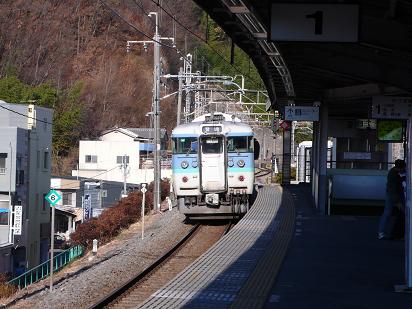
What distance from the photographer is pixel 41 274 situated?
2269 centimetres

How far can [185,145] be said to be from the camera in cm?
2105

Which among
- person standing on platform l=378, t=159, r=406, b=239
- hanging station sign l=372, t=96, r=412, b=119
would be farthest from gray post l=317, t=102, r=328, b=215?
hanging station sign l=372, t=96, r=412, b=119

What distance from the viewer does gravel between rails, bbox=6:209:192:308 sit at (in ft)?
40.8

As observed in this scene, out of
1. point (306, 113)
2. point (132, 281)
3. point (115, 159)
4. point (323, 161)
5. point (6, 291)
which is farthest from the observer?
point (115, 159)

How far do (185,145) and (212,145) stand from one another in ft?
2.28

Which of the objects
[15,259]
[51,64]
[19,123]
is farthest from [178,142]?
[51,64]

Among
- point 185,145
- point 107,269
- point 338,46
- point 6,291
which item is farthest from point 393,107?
point 185,145

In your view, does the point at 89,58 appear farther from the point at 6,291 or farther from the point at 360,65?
the point at 360,65

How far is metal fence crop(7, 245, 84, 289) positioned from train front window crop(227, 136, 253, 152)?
17.8 feet

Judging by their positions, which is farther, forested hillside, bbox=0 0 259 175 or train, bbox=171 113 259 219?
forested hillside, bbox=0 0 259 175

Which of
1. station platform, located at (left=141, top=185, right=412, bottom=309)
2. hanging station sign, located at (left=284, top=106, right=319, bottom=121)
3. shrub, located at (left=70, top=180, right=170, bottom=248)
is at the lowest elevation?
shrub, located at (left=70, top=180, right=170, bottom=248)

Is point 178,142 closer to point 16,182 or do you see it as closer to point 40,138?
point 16,182

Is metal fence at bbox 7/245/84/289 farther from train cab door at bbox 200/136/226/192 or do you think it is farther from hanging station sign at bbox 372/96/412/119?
hanging station sign at bbox 372/96/412/119

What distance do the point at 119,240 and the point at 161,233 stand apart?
2.65 meters
